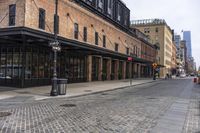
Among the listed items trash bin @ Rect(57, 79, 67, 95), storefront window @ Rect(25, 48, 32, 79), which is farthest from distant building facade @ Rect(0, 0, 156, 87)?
trash bin @ Rect(57, 79, 67, 95)

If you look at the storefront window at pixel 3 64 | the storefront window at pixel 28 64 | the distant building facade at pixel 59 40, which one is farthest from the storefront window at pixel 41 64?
the storefront window at pixel 3 64

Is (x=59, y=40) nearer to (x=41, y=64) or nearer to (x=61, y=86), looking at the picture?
(x=41, y=64)

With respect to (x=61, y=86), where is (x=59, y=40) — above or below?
above

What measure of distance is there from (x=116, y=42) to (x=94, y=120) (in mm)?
38759

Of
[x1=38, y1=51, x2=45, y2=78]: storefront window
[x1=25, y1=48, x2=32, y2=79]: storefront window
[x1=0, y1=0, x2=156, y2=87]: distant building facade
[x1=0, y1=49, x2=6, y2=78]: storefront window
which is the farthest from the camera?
[x1=38, y1=51, x2=45, y2=78]: storefront window

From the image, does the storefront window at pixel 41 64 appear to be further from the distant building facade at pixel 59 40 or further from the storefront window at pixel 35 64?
the storefront window at pixel 35 64

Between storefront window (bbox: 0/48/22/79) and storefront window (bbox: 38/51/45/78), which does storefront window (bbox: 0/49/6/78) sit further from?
storefront window (bbox: 38/51/45/78)

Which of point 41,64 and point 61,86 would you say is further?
point 41,64

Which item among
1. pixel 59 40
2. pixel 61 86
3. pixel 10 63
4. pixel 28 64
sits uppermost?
pixel 59 40

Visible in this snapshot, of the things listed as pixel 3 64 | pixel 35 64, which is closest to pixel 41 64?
pixel 35 64

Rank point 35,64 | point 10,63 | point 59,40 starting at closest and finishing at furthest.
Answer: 1. point 59,40
2. point 10,63
3. point 35,64

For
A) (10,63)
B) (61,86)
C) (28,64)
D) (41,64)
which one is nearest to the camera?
Answer: (61,86)

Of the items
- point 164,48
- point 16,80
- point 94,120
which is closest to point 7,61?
point 16,80

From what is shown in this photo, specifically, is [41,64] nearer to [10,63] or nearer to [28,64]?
[28,64]
